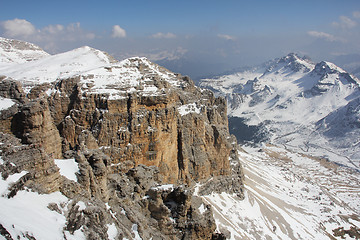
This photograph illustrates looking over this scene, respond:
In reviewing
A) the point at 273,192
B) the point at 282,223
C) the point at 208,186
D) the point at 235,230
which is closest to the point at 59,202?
the point at 235,230

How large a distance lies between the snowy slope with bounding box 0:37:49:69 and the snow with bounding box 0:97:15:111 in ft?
175

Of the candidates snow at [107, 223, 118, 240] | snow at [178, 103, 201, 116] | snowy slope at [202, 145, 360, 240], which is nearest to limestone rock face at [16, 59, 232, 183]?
snow at [178, 103, 201, 116]

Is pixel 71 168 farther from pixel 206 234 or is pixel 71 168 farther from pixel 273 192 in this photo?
pixel 273 192

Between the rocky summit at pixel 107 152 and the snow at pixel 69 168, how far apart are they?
0.34 ft

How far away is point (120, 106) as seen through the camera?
56219 millimetres

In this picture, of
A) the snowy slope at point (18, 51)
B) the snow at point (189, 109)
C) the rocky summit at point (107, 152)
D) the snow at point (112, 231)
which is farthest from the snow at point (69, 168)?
the snowy slope at point (18, 51)

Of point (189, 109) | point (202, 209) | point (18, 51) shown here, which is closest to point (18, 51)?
point (18, 51)

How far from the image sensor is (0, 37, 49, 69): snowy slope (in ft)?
308

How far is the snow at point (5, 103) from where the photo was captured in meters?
40.8

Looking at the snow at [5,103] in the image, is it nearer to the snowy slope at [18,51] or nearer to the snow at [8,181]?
the snow at [8,181]

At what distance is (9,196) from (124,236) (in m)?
10.6

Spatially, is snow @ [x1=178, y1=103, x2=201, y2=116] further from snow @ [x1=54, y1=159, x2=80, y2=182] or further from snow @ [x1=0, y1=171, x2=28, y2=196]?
snow @ [x1=0, y1=171, x2=28, y2=196]

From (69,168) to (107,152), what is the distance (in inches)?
1015

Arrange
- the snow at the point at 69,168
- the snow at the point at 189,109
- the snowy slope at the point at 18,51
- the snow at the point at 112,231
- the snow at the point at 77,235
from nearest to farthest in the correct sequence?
the snow at the point at 77,235
the snow at the point at 112,231
the snow at the point at 69,168
the snow at the point at 189,109
the snowy slope at the point at 18,51
